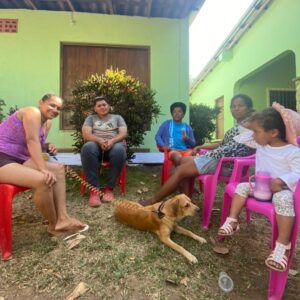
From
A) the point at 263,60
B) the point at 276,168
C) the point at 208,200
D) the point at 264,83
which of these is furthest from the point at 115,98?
the point at 264,83

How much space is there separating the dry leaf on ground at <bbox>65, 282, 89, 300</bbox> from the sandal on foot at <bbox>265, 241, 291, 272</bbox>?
1.26 m

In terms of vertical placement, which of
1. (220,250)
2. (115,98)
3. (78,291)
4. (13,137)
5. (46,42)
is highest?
(46,42)

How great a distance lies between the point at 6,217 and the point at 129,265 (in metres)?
1.06

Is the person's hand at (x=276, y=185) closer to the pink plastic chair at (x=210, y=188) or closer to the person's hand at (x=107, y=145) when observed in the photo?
the pink plastic chair at (x=210, y=188)

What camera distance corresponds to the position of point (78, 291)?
2.23m

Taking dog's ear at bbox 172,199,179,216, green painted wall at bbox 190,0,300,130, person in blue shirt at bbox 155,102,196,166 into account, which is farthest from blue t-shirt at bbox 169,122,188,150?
green painted wall at bbox 190,0,300,130

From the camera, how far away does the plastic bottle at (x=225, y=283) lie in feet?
7.62

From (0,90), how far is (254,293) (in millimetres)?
6474

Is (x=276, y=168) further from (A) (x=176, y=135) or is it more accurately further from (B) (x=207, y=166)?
(A) (x=176, y=135)

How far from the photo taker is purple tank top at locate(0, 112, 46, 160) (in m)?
2.88

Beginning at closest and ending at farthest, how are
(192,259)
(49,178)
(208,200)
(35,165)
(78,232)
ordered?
(192,259) < (49,178) < (35,165) < (78,232) < (208,200)

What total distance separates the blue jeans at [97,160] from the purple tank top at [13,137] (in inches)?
42.2

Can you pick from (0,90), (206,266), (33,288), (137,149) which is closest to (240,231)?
(206,266)

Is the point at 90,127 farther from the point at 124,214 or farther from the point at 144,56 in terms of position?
the point at 144,56
